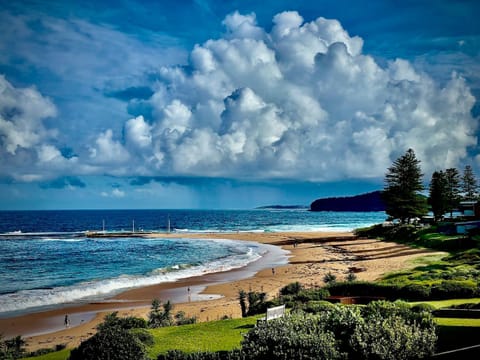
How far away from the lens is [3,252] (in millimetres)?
62031

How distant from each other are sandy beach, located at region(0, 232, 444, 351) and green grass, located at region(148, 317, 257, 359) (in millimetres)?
7112

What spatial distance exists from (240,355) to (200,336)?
11.2 feet

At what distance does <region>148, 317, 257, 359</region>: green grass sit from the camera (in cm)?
1087

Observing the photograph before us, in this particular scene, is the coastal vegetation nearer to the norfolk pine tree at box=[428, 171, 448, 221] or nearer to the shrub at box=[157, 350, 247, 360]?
the shrub at box=[157, 350, 247, 360]

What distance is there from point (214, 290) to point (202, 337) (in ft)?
67.0

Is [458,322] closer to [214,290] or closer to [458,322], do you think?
[458,322]

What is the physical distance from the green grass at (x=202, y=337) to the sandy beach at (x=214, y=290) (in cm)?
711

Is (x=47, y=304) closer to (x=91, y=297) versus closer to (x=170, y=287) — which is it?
(x=91, y=297)

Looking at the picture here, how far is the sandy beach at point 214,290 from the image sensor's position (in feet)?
73.7

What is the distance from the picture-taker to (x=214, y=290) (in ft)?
105

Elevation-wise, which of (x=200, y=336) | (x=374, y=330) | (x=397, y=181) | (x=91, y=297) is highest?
(x=397, y=181)

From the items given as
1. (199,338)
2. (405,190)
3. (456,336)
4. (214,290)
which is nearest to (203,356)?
(199,338)

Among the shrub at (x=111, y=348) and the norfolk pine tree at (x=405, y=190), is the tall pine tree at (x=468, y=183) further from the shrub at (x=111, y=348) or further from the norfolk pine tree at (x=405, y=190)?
the shrub at (x=111, y=348)

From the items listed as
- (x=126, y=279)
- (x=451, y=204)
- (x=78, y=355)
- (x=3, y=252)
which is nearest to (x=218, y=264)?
(x=126, y=279)
